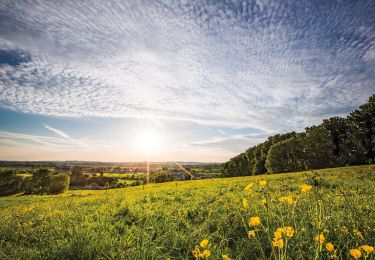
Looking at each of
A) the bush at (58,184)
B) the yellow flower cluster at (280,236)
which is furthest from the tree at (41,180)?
the yellow flower cluster at (280,236)

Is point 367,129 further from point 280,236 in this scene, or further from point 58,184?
point 58,184

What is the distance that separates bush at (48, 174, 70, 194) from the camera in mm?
68562

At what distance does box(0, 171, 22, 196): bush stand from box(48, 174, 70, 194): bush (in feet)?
35.7

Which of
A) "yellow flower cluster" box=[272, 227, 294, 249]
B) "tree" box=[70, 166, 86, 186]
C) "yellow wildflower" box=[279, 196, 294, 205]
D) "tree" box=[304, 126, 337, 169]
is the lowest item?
"tree" box=[70, 166, 86, 186]

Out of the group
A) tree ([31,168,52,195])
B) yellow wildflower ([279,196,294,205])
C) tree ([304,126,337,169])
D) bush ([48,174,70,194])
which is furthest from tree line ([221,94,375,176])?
tree ([31,168,52,195])

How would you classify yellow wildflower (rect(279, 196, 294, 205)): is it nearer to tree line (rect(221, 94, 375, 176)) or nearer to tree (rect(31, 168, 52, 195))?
tree line (rect(221, 94, 375, 176))

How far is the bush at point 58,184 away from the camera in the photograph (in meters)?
68.6

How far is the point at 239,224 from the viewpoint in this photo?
5258 mm

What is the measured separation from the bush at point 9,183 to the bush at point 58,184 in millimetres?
10877

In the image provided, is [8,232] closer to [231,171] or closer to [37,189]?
[37,189]

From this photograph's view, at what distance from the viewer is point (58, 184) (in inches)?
2717

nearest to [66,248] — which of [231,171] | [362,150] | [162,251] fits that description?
[162,251]

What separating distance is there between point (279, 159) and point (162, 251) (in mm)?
63364

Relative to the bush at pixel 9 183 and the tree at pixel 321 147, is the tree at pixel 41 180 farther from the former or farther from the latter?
the tree at pixel 321 147
